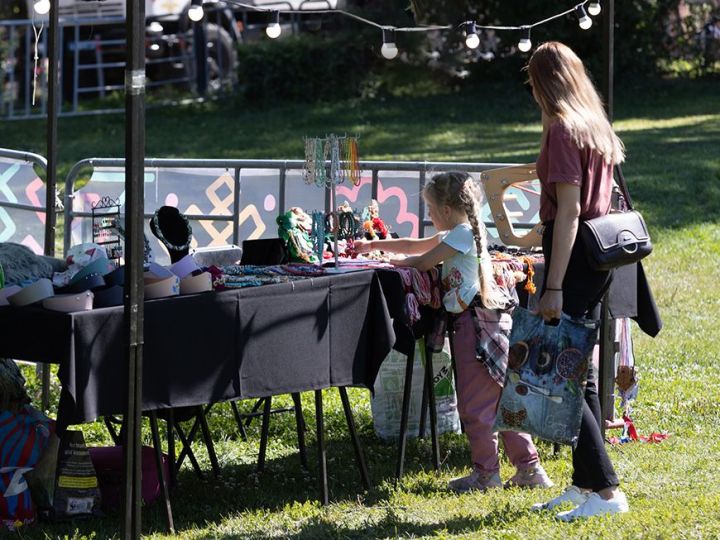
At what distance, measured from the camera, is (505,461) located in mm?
5477

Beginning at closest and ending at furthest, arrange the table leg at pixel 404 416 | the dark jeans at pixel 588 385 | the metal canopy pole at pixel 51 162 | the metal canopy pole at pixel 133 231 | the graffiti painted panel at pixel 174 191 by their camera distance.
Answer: the metal canopy pole at pixel 133 231 < the dark jeans at pixel 588 385 < the table leg at pixel 404 416 < the metal canopy pole at pixel 51 162 < the graffiti painted panel at pixel 174 191

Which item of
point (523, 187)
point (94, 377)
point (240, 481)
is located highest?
point (523, 187)

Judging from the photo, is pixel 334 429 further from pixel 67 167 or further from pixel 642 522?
pixel 67 167

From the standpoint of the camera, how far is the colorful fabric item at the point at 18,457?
459 centimetres

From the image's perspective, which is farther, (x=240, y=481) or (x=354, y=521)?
(x=240, y=481)

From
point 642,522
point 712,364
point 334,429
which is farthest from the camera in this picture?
point 712,364

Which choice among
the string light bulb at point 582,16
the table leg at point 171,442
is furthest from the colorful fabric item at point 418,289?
the string light bulb at point 582,16

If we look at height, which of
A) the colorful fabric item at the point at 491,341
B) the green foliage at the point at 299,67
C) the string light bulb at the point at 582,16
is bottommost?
the colorful fabric item at the point at 491,341

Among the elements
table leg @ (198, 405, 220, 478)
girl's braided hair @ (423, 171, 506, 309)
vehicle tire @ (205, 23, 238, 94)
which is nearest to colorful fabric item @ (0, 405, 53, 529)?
table leg @ (198, 405, 220, 478)

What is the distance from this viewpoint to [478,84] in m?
18.6

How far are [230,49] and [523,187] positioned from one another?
13.1 meters

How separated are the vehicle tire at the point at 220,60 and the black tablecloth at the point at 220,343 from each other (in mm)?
14284

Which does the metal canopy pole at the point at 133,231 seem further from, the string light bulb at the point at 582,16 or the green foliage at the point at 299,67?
the green foliage at the point at 299,67

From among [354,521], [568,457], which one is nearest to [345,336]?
[354,521]
